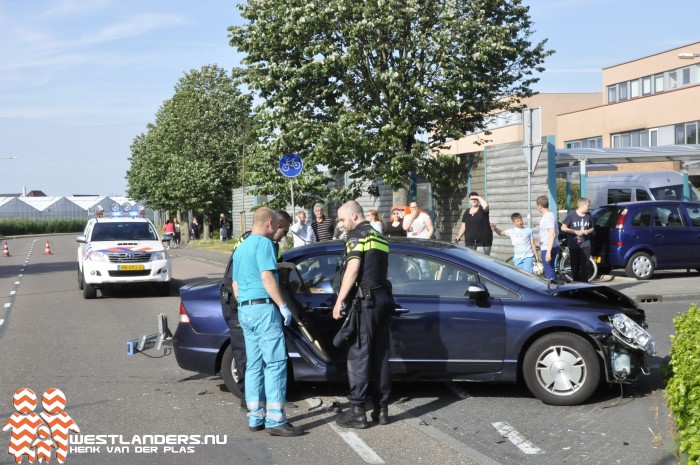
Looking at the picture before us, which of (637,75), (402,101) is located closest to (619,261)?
(402,101)

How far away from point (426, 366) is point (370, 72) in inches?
660

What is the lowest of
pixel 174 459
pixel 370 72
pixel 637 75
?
pixel 174 459

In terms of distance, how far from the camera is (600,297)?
7.80 meters

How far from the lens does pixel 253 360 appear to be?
6.82 metres

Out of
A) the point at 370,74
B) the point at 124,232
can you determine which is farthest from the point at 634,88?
the point at 124,232

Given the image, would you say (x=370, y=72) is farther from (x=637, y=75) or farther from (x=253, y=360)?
(x=637, y=75)

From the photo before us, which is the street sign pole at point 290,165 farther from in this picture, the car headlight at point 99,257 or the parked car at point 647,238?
the parked car at point 647,238

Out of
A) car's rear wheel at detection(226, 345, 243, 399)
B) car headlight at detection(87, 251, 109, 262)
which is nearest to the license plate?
car headlight at detection(87, 251, 109, 262)

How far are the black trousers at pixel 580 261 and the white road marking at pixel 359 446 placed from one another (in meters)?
10.5

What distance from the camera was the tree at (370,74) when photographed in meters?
22.4

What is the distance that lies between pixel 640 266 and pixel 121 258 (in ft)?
34.4

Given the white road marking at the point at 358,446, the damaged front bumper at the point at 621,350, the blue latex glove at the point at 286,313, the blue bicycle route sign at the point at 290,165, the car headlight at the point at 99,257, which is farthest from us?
the blue bicycle route sign at the point at 290,165

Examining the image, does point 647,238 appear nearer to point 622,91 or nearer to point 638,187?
point 638,187

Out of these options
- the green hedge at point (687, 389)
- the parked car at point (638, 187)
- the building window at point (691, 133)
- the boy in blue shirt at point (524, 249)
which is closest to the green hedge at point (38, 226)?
the building window at point (691, 133)
